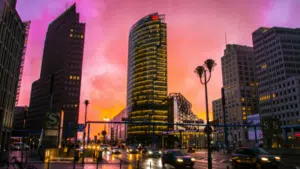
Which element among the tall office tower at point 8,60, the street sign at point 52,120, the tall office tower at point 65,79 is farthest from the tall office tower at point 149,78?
the street sign at point 52,120

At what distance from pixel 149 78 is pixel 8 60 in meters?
130

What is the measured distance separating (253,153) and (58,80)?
6995 inches

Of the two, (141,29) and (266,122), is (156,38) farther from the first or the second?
(266,122)

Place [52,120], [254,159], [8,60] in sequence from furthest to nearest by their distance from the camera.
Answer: [8,60], [52,120], [254,159]

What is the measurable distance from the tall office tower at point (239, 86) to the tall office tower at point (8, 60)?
150011mm

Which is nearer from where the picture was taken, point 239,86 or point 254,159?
point 254,159

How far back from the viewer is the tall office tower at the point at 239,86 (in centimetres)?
17675

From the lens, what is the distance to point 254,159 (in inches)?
746

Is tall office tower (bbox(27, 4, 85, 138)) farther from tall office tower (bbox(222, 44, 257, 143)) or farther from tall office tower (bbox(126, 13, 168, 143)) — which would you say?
tall office tower (bbox(222, 44, 257, 143))

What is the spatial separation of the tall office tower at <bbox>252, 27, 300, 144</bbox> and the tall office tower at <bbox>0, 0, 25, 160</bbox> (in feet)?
382

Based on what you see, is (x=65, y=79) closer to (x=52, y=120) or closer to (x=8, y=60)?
(x=8, y=60)

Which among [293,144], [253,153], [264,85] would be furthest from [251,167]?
[264,85]

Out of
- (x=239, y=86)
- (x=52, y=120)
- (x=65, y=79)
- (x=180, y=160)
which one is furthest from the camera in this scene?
(x=239, y=86)

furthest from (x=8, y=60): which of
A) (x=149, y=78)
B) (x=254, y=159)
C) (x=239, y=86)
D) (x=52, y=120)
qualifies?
(x=239, y=86)
